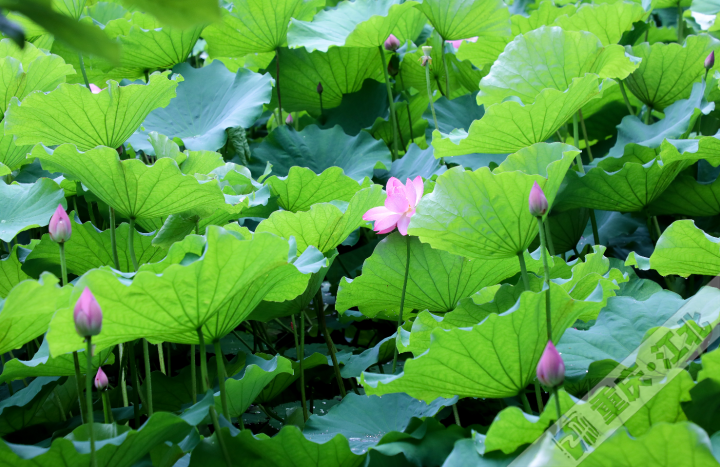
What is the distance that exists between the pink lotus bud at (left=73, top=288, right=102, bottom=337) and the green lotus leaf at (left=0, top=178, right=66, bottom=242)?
57cm

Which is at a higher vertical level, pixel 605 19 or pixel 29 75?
pixel 605 19

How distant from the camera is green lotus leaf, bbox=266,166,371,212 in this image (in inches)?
51.6

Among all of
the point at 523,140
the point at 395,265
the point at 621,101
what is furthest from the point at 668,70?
the point at 395,265

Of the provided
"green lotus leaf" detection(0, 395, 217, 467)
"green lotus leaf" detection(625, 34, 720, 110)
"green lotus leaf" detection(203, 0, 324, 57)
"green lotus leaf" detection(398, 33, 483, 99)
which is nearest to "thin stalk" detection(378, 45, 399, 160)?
"green lotus leaf" detection(398, 33, 483, 99)

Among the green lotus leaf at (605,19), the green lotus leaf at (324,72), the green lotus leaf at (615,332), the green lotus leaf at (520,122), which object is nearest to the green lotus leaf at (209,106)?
the green lotus leaf at (324,72)

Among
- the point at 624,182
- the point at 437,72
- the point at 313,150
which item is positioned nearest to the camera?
the point at 624,182

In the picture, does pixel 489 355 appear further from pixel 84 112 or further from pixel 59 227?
pixel 84 112

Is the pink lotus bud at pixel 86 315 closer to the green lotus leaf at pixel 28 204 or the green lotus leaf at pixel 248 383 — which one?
the green lotus leaf at pixel 248 383

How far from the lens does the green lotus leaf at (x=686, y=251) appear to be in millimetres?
952

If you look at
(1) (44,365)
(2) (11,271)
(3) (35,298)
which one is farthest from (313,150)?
(3) (35,298)

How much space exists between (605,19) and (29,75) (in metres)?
1.47

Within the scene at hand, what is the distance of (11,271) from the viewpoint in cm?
115

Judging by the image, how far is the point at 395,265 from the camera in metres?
1.09

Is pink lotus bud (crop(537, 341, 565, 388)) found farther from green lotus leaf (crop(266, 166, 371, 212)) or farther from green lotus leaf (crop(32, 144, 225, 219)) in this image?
green lotus leaf (crop(266, 166, 371, 212))
